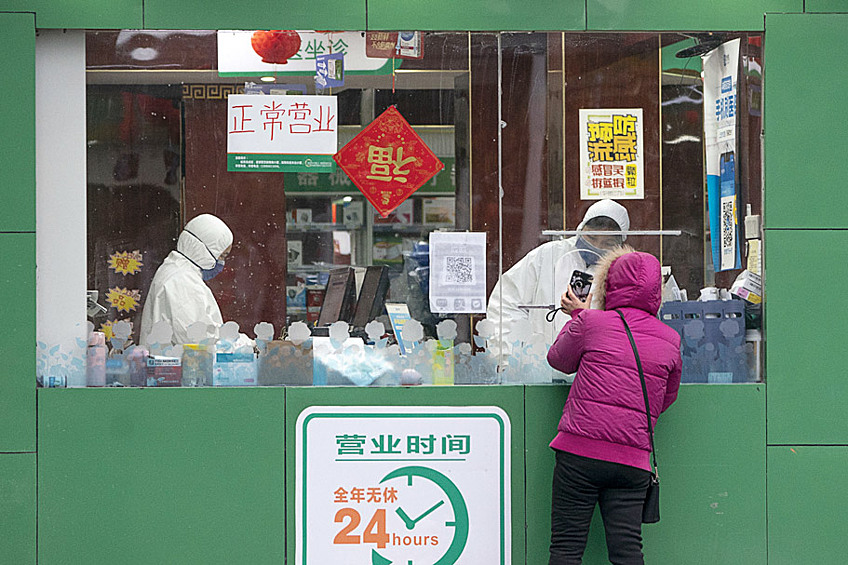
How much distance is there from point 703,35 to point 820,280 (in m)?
1.32

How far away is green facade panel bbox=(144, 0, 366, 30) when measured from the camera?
4945 mm

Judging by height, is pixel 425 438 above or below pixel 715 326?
below

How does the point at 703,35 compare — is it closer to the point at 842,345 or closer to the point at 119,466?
the point at 842,345

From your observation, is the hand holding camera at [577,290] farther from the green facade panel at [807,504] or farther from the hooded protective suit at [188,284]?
the hooded protective suit at [188,284]

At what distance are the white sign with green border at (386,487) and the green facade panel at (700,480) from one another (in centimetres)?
31

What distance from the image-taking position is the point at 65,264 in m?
4.96

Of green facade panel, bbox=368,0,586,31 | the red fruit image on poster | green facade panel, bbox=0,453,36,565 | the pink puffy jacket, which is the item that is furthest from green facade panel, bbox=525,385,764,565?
green facade panel, bbox=0,453,36,565

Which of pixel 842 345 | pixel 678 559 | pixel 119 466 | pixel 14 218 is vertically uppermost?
pixel 14 218

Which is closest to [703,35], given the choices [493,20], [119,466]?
[493,20]

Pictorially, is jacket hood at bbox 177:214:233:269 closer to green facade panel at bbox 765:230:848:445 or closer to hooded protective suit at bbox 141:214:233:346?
hooded protective suit at bbox 141:214:233:346

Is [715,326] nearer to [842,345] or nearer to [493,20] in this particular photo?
[842,345]

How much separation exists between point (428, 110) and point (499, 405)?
148 centimetres

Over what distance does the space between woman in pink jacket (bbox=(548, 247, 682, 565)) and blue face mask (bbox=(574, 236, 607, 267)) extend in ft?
1.82

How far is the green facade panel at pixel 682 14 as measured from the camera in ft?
16.4
